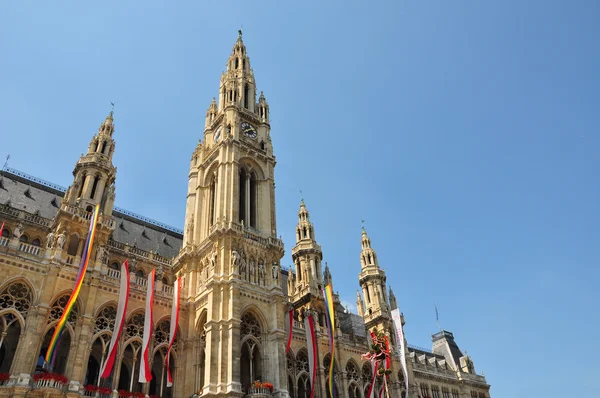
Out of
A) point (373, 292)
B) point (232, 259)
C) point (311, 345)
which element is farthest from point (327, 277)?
point (232, 259)

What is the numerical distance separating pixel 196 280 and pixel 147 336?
26.9ft

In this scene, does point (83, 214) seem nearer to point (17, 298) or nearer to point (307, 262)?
point (17, 298)

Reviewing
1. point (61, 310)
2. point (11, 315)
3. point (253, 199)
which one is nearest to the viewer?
point (11, 315)

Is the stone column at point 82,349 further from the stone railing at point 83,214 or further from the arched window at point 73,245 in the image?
the stone railing at point 83,214

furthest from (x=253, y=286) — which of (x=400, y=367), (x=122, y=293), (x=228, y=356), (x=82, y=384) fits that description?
(x=400, y=367)

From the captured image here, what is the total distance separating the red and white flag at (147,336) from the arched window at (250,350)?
21.0 feet

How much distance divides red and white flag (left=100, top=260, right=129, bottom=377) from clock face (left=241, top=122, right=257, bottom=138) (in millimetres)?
19296

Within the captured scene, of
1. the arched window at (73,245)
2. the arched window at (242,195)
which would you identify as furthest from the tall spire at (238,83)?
the arched window at (73,245)

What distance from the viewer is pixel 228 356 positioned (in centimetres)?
2872

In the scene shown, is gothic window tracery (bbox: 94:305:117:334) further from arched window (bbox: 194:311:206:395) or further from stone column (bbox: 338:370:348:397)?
stone column (bbox: 338:370:348:397)

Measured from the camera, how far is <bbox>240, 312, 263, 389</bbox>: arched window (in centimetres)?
3134

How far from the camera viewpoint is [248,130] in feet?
143

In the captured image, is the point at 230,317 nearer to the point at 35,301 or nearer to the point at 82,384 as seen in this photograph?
the point at 82,384

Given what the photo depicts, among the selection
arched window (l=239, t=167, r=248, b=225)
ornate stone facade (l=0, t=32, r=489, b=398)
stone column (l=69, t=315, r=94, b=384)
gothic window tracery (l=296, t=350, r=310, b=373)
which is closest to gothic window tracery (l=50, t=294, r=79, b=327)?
ornate stone facade (l=0, t=32, r=489, b=398)
